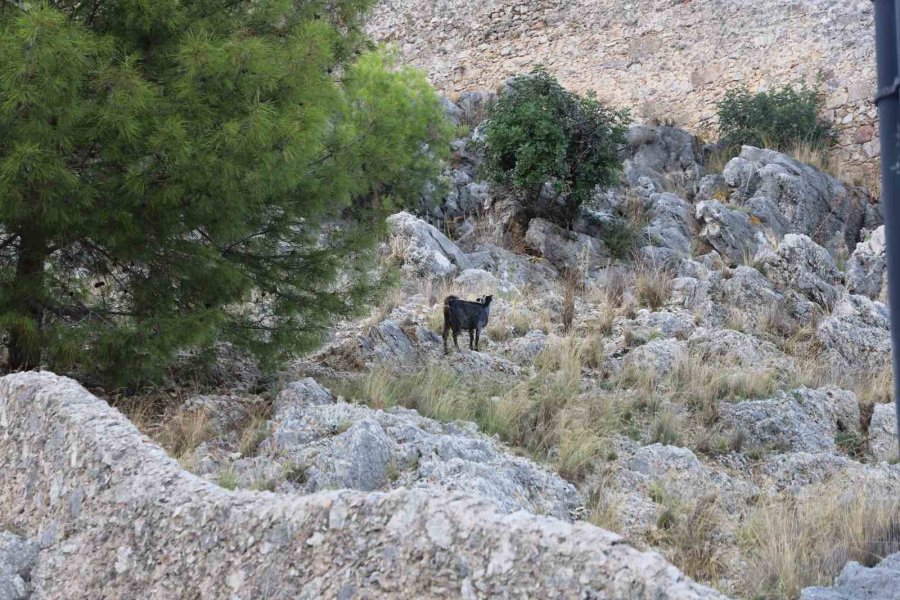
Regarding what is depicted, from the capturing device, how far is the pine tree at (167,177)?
20.3 feet

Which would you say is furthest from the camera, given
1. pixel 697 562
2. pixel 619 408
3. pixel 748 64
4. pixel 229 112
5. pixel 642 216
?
pixel 748 64

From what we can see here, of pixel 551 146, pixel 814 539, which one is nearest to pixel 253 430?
pixel 814 539

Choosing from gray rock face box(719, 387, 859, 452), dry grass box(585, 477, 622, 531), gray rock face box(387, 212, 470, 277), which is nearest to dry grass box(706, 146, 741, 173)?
gray rock face box(387, 212, 470, 277)

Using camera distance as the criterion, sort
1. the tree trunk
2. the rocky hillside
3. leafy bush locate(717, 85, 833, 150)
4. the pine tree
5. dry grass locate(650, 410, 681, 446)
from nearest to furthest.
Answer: the rocky hillside < the pine tree < the tree trunk < dry grass locate(650, 410, 681, 446) < leafy bush locate(717, 85, 833, 150)

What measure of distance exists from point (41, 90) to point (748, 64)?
60.6 feet

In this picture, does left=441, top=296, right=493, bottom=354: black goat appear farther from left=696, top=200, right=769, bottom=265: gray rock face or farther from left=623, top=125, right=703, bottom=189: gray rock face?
left=623, top=125, right=703, bottom=189: gray rock face

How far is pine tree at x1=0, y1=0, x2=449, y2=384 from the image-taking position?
6.18 metres

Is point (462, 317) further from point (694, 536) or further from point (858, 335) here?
point (694, 536)

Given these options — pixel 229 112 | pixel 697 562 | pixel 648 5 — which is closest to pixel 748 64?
pixel 648 5

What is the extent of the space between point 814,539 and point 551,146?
1050 cm

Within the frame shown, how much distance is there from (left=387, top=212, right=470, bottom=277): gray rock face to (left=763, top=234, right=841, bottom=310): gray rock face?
12.7 feet

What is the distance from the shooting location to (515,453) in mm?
6684

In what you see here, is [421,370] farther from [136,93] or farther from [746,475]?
[136,93]

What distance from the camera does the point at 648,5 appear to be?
2311cm
